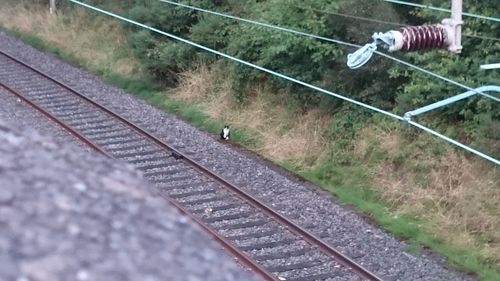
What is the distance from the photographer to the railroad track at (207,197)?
996 cm

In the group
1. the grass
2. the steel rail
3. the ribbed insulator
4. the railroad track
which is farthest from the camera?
the steel rail

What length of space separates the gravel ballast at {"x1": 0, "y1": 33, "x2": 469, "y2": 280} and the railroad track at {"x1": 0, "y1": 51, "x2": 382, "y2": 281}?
0.35m

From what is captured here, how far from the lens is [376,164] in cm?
1382

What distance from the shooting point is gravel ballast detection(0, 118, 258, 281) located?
1.85m

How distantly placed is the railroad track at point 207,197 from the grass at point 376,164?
4.87 ft

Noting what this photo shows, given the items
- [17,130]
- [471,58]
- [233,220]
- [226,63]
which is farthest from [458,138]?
[17,130]

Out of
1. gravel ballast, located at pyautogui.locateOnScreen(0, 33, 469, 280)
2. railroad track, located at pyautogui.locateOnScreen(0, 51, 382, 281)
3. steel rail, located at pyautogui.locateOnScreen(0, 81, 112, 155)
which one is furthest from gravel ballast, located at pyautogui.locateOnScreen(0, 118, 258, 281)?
steel rail, located at pyautogui.locateOnScreen(0, 81, 112, 155)

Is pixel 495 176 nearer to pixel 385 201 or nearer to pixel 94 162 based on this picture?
pixel 385 201

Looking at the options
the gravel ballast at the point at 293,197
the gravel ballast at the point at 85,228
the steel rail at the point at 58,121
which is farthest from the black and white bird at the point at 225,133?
the gravel ballast at the point at 85,228

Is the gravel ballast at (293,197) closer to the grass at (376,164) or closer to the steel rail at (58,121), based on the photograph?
the grass at (376,164)

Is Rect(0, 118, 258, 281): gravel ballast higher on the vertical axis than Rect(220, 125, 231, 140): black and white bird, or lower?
higher

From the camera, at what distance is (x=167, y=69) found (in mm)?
19594

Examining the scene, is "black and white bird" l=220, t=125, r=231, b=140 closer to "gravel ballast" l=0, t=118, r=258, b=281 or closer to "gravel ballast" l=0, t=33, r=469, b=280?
"gravel ballast" l=0, t=33, r=469, b=280

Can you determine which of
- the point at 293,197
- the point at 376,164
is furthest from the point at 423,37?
the point at 376,164
